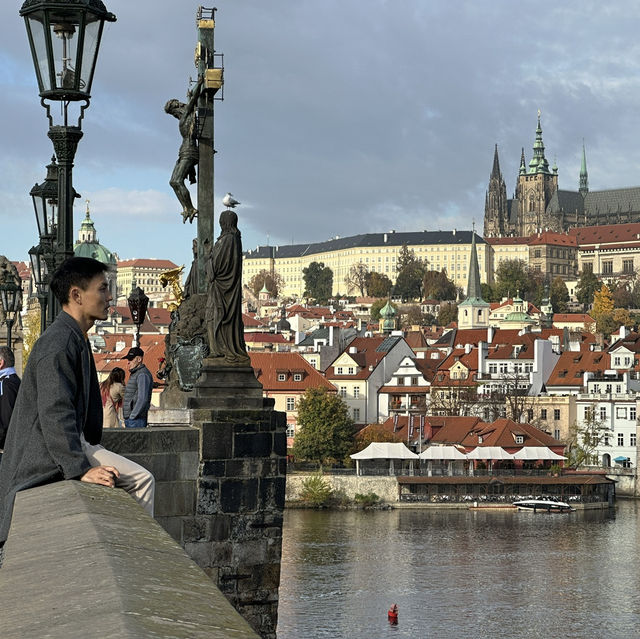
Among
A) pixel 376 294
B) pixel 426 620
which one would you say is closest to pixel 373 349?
pixel 426 620

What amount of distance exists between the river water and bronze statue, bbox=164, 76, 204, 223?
21.4 meters

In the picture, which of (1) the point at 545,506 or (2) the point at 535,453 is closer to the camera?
(1) the point at 545,506

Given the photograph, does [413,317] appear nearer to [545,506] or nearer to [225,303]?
[545,506]

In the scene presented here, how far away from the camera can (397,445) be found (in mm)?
68625

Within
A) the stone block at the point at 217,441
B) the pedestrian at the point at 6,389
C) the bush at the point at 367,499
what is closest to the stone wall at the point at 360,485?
the bush at the point at 367,499

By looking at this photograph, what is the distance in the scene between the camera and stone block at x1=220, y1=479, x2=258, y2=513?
1076 cm

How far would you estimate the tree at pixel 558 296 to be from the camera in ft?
585

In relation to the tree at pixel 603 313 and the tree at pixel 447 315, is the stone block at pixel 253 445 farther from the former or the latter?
the tree at pixel 447 315

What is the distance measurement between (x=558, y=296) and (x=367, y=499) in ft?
392

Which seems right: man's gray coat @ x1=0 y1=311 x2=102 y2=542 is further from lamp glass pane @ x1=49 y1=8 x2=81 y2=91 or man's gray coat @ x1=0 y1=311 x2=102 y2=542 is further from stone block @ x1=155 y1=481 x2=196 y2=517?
stone block @ x1=155 y1=481 x2=196 y2=517

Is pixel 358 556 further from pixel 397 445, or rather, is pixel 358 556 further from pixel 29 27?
pixel 29 27

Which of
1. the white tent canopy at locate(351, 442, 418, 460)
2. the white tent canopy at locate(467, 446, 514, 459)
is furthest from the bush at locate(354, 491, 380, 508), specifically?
the white tent canopy at locate(467, 446, 514, 459)

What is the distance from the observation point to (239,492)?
1082cm

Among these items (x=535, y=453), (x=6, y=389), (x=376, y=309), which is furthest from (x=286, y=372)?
(x=376, y=309)
